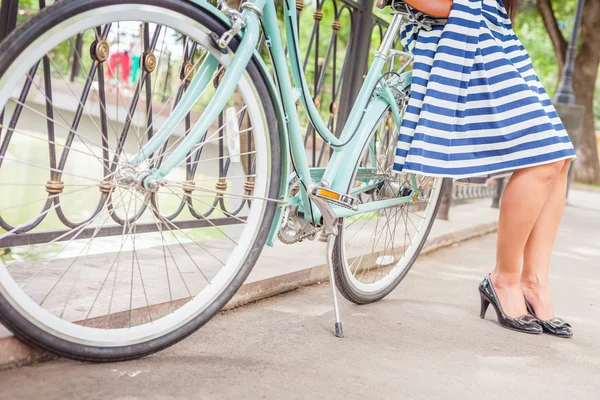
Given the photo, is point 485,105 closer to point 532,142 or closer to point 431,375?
point 532,142

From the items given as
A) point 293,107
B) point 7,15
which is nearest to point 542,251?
point 293,107

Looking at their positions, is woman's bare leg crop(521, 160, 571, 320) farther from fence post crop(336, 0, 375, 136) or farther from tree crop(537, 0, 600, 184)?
tree crop(537, 0, 600, 184)

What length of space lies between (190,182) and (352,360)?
808 mm

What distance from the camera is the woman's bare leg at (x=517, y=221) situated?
8.32 feet

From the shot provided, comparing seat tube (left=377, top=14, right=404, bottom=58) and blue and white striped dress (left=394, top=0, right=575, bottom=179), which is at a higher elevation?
seat tube (left=377, top=14, right=404, bottom=58)

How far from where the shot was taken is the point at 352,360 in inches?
84.2

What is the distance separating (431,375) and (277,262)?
3.78ft

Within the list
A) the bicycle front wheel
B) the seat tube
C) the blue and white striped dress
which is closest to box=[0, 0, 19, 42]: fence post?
the bicycle front wheel

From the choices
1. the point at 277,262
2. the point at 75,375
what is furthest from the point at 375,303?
the point at 75,375

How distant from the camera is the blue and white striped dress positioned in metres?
2.41

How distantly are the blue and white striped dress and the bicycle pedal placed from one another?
0.78 feet

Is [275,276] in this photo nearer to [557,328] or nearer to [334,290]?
[334,290]

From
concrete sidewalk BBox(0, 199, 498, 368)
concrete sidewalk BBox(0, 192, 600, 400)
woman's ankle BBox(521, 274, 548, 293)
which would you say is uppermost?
woman's ankle BBox(521, 274, 548, 293)

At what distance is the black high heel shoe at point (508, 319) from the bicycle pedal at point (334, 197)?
75 cm
